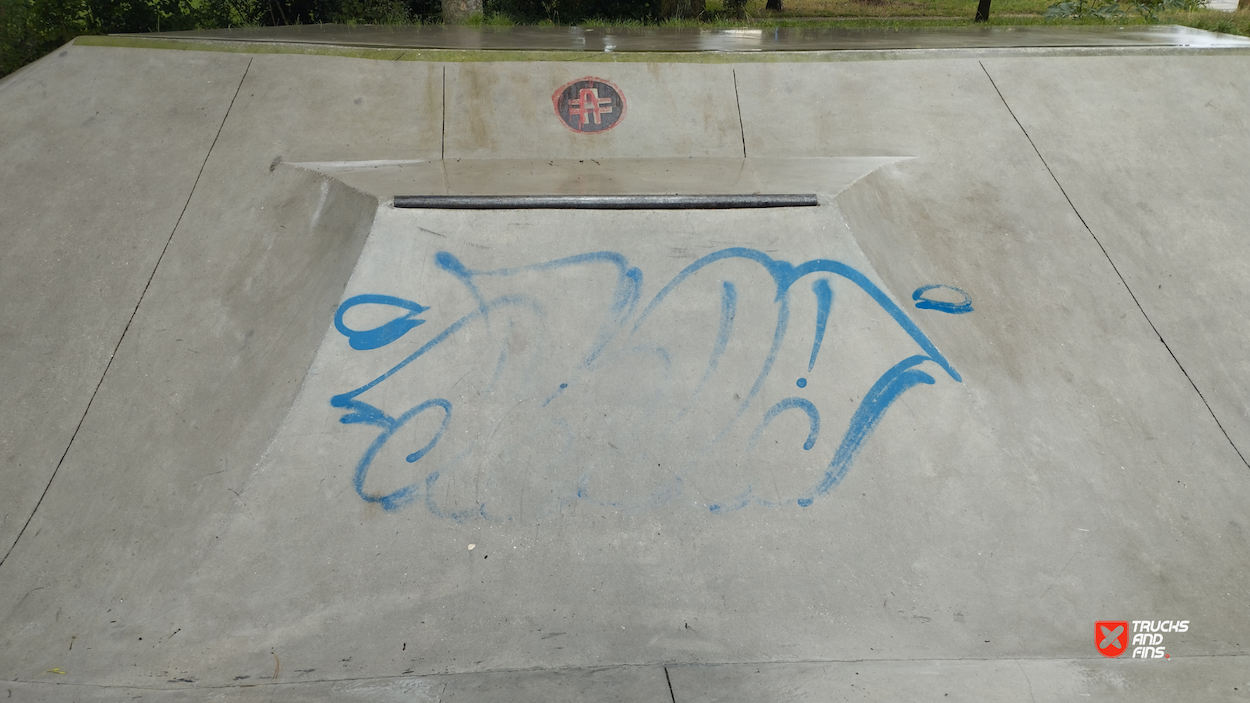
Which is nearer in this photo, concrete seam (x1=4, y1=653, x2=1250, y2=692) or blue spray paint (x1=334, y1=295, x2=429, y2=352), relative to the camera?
concrete seam (x1=4, y1=653, x2=1250, y2=692)

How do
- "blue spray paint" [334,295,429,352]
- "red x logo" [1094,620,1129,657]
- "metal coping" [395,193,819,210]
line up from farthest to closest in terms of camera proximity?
"metal coping" [395,193,819,210], "blue spray paint" [334,295,429,352], "red x logo" [1094,620,1129,657]

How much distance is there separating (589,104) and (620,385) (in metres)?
3.16

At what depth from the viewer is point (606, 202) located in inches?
218

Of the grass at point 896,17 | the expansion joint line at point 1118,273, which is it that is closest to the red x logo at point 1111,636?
the expansion joint line at point 1118,273

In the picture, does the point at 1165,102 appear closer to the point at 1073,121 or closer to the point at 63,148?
the point at 1073,121

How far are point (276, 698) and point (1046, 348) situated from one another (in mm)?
5184

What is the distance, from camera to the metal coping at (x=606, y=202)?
553cm

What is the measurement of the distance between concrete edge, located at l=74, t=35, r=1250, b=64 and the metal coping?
2.13 m

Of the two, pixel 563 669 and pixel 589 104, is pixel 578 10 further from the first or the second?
pixel 563 669

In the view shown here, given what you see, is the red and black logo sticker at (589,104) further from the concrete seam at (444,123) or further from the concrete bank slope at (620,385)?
the concrete seam at (444,123)

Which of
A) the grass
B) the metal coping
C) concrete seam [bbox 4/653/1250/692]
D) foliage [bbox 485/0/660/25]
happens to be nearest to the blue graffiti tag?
the metal coping

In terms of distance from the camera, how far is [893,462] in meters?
4.50

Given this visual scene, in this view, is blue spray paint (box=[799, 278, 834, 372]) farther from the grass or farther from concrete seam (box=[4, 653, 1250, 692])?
the grass

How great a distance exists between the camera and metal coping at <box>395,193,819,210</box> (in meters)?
5.53
